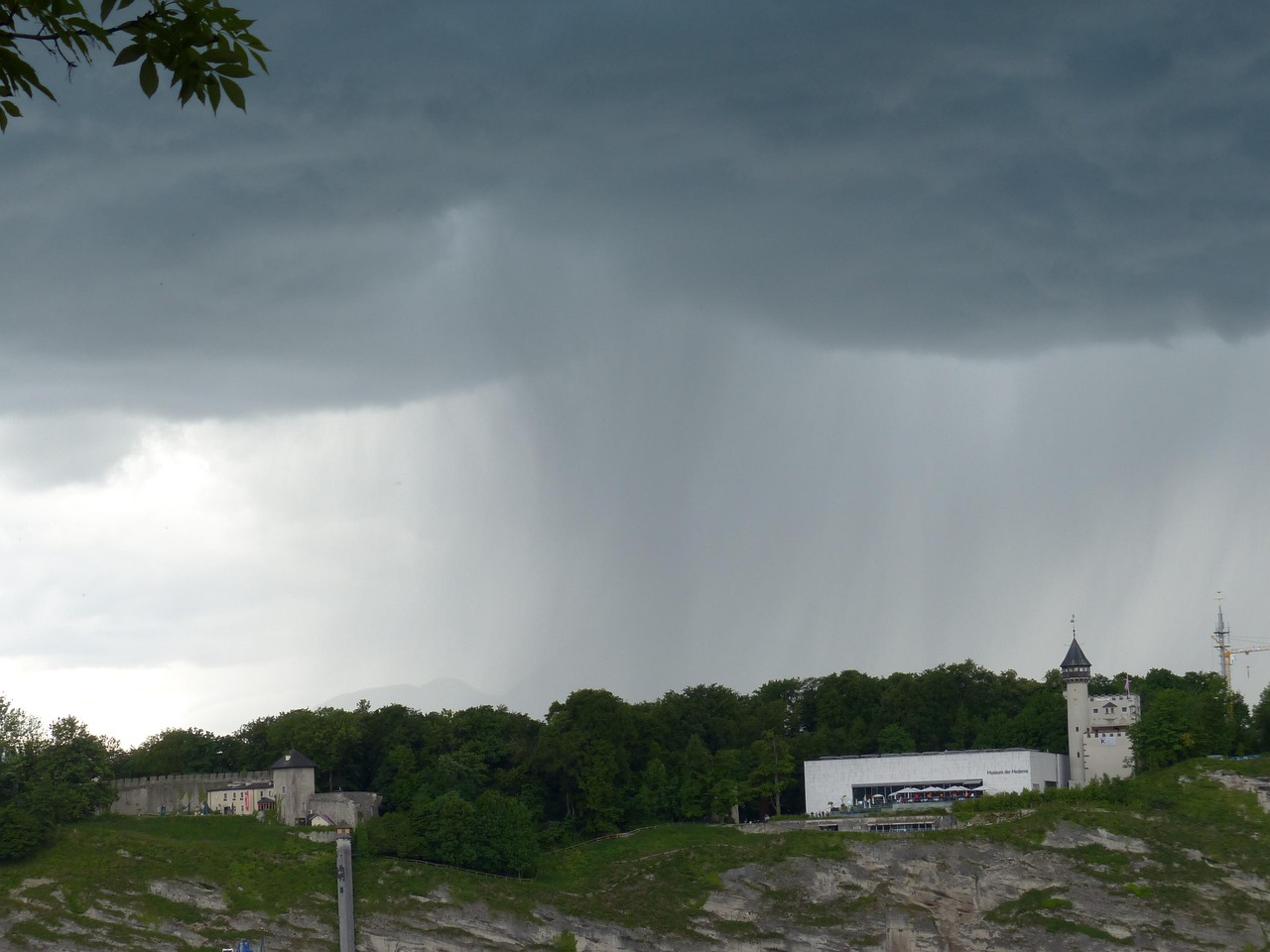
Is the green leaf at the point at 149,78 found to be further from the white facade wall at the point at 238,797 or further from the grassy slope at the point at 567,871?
the white facade wall at the point at 238,797

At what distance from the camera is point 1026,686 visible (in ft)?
490

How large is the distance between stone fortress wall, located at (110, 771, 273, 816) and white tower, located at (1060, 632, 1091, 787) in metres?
73.3

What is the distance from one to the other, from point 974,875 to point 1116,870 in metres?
10.8

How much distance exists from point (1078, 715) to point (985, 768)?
12.2m

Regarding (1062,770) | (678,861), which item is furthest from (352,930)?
(1062,770)

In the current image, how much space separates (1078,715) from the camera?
134m

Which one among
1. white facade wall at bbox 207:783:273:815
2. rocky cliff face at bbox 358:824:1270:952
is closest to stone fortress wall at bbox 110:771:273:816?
white facade wall at bbox 207:783:273:815

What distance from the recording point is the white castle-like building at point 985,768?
420 feet

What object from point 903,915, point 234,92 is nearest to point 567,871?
point 903,915

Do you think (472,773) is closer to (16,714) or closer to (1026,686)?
(16,714)

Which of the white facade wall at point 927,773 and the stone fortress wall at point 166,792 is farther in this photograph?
the white facade wall at point 927,773

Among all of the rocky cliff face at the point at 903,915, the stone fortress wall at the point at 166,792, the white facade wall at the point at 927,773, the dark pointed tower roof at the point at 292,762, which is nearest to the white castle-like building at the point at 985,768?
the white facade wall at the point at 927,773

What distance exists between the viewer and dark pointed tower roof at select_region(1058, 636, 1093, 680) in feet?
447

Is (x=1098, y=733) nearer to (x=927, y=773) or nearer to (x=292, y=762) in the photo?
(x=927, y=773)
